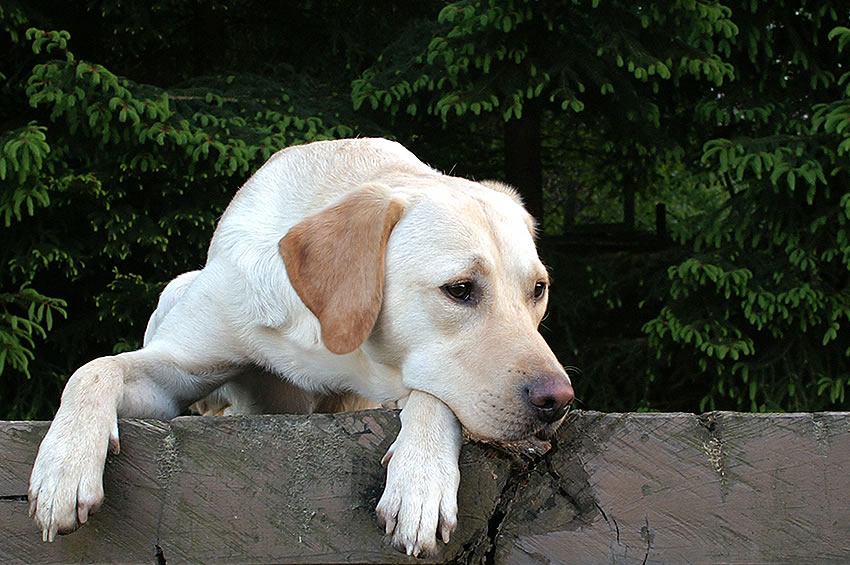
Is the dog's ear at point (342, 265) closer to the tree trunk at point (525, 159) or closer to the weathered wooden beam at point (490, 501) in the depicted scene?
the weathered wooden beam at point (490, 501)

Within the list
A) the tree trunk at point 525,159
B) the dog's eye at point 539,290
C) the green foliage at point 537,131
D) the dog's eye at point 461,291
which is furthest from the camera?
the tree trunk at point 525,159

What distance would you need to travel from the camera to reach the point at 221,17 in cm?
616

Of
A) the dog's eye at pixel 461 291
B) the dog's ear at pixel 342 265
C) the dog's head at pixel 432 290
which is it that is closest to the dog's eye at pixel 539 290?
the dog's head at pixel 432 290

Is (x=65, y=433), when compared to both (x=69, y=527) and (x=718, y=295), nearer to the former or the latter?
(x=69, y=527)

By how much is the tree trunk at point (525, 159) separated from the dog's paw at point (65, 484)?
4.44 metres

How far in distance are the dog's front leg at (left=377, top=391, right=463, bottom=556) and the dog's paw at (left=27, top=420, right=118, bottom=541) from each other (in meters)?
0.53

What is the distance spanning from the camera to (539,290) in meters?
2.40

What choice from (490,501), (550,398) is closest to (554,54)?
(550,398)

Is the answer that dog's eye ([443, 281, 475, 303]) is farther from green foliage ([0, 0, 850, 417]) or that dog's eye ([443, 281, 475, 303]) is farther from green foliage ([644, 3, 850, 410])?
green foliage ([644, 3, 850, 410])

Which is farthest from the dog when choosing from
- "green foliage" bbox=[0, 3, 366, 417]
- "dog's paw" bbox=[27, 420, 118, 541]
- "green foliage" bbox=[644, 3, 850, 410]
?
"green foliage" bbox=[644, 3, 850, 410]

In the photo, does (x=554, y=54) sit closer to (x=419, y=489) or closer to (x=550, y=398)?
(x=550, y=398)

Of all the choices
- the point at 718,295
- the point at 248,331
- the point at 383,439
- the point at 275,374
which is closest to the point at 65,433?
the point at 383,439

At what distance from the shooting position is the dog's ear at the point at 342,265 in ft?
6.86

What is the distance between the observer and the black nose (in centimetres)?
184
